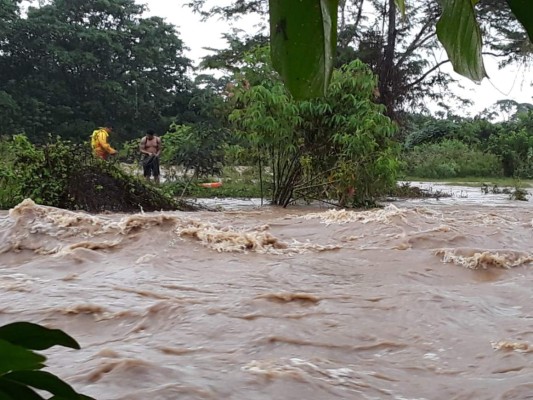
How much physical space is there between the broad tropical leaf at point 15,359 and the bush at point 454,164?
704 inches

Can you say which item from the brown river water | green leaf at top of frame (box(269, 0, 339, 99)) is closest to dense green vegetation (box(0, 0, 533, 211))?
green leaf at top of frame (box(269, 0, 339, 99))

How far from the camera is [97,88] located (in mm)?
22297

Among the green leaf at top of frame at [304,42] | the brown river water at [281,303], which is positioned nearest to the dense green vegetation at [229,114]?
the green leaf at top of frame at [304,42]

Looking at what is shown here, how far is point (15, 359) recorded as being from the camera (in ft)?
0.91

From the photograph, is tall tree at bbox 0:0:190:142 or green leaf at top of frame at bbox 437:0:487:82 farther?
tall tree at bbox 0:0:190:142

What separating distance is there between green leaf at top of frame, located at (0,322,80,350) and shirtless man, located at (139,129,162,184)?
34.2 feet

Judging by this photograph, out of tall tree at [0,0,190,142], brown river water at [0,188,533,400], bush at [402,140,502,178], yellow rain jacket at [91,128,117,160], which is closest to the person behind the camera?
brown river water at [0,188,533,400]

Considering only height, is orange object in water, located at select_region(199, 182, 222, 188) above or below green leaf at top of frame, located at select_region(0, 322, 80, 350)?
below

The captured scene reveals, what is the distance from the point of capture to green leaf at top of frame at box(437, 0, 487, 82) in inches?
15.7

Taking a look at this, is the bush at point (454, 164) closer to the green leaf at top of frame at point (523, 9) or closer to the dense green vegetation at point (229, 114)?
the dense green vegetation at point (229, 114)

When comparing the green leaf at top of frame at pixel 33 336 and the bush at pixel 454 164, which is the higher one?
the bush at pixel 454 164

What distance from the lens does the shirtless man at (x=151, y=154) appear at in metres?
11.1

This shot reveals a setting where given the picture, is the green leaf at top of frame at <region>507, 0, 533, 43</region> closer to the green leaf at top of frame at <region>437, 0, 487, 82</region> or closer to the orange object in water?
the green leaf at top of frame at <region>437, 0, 487, 82</region>

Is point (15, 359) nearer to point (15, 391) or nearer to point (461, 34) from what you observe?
point (15, 391)
